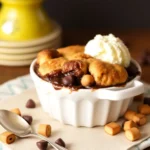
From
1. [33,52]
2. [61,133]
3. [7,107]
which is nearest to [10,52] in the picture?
[33,52]

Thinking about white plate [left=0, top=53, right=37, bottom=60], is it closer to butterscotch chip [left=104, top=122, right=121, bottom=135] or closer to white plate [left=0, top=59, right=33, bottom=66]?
white plate [left=0, top=59, right=33, bottom=66]

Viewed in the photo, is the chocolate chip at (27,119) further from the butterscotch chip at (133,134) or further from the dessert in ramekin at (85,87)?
the butterscotch chip at (133,134)

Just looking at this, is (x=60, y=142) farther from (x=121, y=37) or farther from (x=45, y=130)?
(x=121, y=37)

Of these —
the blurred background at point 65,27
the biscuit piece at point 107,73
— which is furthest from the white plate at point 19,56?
the biscuit piece at point 107,73

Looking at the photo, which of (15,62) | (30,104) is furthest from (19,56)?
(30,104)

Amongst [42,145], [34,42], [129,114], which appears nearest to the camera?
[42,145]

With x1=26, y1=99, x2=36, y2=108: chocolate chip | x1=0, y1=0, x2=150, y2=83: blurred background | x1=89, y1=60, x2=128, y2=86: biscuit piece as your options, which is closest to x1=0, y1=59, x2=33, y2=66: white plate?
x1=0, y1=0, x2=150, y2=83: blurred background
